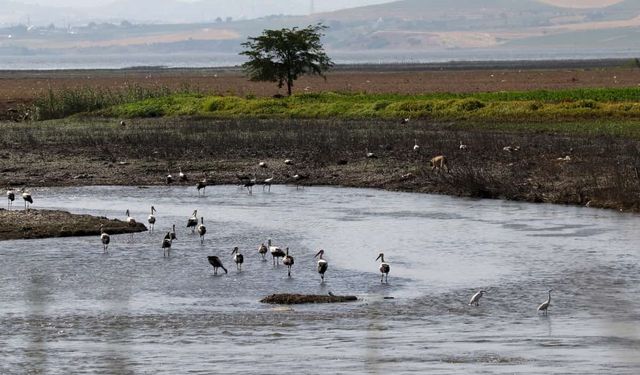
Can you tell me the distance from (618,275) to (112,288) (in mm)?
9840

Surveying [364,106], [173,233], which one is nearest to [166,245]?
[173,233]

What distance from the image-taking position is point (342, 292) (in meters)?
24.0

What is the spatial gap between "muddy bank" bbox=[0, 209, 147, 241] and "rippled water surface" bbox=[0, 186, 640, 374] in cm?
69

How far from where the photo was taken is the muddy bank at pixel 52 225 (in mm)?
30359

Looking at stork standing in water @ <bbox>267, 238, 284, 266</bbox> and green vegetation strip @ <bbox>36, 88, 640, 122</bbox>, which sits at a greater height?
green vegetation strip @ <bbox>36, 88, 640, 122</bbox>

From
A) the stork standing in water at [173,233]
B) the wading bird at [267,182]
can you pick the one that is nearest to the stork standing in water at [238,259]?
the stork standing in water at [173,233]

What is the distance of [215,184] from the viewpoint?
41.7 m

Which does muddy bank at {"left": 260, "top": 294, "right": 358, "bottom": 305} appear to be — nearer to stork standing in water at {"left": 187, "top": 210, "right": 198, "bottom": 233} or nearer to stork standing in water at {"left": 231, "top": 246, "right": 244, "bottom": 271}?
stork standing in water at {"left": 231, "top": 246, "right": 244, "bottom": 271}

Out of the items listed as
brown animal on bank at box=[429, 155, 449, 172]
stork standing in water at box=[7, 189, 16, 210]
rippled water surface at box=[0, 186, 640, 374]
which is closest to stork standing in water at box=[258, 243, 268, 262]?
rippled water surface at box=[0, 186, 640, 374]

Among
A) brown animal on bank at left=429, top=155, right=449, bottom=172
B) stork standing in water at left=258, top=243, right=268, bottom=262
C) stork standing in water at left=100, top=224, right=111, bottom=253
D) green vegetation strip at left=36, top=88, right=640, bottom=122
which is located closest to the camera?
stork standing in water at left=258, top=243, right=268, bottom=262

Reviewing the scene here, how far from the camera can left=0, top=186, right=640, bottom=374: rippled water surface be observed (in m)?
18.7

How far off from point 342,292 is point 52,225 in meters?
9.78

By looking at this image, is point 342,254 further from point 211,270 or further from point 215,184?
point 215,184

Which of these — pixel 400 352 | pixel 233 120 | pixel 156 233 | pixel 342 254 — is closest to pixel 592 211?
pixel 342 254
